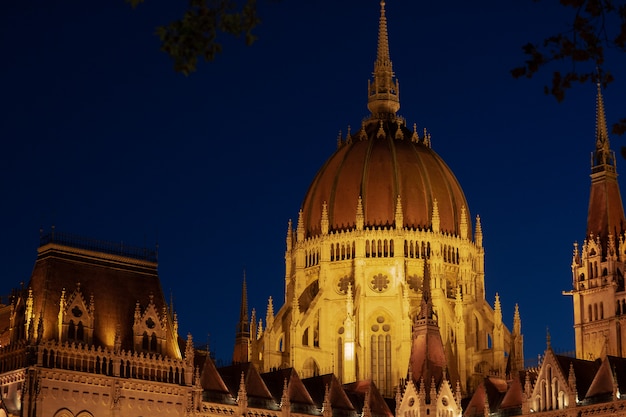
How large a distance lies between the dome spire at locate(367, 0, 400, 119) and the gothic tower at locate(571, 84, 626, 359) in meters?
19.8

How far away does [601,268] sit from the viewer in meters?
102

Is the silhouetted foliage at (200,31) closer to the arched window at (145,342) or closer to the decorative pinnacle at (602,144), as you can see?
the arched window at (145,342)

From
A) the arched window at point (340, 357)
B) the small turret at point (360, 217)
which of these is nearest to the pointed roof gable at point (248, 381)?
the arched window at point (340, 357)

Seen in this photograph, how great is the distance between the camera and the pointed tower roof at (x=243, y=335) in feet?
375

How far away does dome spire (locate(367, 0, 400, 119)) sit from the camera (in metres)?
117

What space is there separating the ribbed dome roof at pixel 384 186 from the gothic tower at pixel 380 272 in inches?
4.1

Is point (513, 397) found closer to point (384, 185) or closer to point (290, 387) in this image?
point (290, 387)

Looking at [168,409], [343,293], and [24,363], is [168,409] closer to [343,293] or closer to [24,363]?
[24,363]

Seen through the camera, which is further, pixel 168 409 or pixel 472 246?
pixel 472 246

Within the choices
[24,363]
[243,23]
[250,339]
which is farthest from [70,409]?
[243,23]

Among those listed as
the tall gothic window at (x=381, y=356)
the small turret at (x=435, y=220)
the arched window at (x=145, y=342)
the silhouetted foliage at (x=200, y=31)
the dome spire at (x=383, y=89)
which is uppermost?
the dome spire at (x=383, y=89)

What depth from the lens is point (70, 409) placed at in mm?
74500

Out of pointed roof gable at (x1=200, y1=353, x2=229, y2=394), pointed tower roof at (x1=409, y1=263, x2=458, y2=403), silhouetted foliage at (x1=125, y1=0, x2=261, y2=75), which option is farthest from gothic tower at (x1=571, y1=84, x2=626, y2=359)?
silhouetted foliage at (x1=125, y1=0, x2=261, y2=75)

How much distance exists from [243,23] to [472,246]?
298 feet
